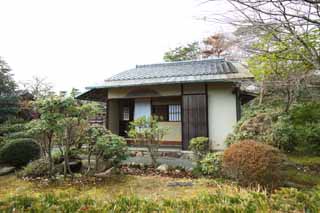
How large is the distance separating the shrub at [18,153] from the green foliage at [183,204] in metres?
5.12

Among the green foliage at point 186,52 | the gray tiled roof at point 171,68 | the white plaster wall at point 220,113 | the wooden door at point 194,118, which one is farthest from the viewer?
the green foliage at point 186,52

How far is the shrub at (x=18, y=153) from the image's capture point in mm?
6578

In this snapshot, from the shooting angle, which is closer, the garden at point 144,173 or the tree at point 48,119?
the garden at point 144,173

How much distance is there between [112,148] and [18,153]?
355 cm

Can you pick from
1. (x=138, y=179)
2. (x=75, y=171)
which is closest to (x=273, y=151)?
(x=138, y=179)

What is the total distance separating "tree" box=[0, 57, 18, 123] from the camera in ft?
42.0

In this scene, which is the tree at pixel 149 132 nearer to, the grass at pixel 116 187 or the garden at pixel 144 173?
the garden at pixel 144 173

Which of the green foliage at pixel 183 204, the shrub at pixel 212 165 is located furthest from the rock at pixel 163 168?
the green foliage at pixel 183 204

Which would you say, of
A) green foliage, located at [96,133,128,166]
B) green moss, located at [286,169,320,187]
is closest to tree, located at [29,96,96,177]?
green foliage, located at [96,133,128,166]

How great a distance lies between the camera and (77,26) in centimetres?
1084

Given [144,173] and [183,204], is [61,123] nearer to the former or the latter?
[144,173]

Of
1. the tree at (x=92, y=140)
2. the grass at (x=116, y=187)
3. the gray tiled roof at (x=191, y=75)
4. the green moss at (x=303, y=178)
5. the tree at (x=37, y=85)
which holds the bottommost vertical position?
the grass at (x=116, y=187)

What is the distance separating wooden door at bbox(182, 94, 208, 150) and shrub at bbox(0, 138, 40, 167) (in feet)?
17.9

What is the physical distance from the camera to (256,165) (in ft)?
13.9
